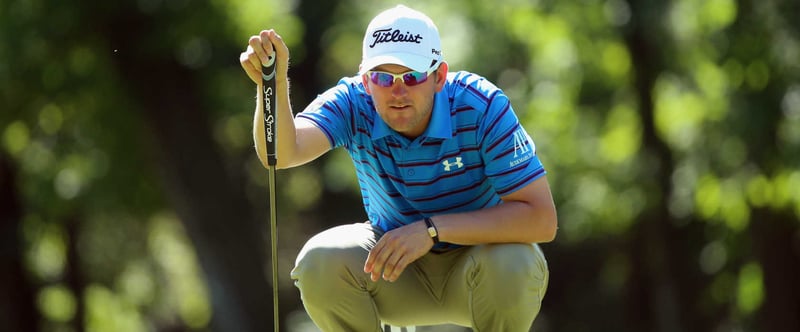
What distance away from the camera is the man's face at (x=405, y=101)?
4.36 meters

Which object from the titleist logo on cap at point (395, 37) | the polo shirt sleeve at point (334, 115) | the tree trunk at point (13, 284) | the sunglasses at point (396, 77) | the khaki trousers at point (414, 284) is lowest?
the tree trunk at point (13, 284)

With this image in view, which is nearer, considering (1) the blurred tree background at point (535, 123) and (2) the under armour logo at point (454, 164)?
(2) the under armour logo at point (454, 164)

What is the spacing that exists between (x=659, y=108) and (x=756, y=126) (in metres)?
2.81

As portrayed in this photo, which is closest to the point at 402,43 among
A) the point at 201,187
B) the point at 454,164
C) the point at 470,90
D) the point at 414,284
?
the point at 470,90

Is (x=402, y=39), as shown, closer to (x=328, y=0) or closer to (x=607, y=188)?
(x=607, y=188)

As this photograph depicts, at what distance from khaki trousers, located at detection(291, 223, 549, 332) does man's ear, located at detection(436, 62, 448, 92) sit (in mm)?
569

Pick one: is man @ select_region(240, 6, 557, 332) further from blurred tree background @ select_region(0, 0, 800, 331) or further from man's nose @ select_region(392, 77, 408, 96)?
blurred tree background @ select_region(0, 0, 800, 331)

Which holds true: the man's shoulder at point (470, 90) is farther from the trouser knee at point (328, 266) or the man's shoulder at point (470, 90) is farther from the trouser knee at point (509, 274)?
the trouser knee at point (328, 266)

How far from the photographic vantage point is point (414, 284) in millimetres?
4656

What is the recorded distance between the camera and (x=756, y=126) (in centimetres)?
1368

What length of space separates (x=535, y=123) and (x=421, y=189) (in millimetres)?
11852

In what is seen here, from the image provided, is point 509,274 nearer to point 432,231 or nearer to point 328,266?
point 432,231

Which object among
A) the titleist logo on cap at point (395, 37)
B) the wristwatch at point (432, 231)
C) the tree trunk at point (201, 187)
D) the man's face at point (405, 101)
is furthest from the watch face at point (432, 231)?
the tree trunk at point (201, 187)

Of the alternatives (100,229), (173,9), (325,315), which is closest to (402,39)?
(325,315)
